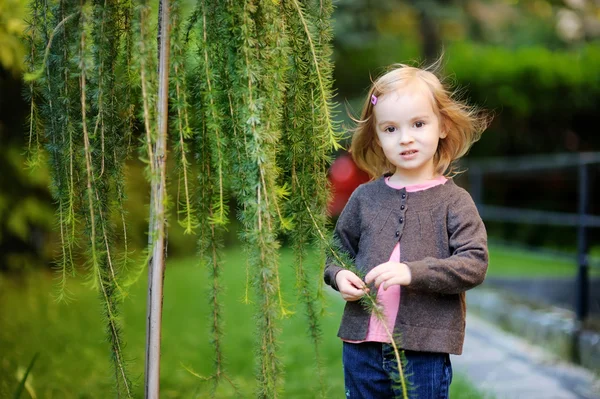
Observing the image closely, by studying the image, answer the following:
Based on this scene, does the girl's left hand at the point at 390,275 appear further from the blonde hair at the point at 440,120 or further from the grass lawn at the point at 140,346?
the blonde hair at the point at 440,120

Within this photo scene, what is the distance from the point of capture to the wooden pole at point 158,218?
1.59m

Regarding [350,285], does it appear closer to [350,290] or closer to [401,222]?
[350,290]

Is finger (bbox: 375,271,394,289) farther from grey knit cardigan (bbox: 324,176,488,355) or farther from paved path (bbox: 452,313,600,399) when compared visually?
paved path (bbox: 452,313,600,399)

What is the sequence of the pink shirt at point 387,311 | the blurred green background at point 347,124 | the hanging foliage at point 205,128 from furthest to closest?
the blurred green background at point 347,124 → the pink shirt at point 387,311 → the hanging foliage at point 205,128

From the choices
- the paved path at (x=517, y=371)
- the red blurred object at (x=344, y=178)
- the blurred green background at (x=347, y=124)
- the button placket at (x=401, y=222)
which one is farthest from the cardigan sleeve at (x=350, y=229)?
the red blurred object at (x=344, y=178)

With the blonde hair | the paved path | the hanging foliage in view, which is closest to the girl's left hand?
the hanging foliage

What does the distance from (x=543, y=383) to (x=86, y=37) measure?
282 centimetres

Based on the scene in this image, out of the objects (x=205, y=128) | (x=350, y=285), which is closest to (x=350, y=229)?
(x=350, y=285)

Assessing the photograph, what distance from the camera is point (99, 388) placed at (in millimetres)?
3391

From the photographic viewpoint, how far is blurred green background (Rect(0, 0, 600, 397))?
4762 mm

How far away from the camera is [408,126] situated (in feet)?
6.39

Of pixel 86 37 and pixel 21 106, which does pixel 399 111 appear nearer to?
pixel 86 37

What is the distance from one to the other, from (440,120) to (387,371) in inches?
29.1

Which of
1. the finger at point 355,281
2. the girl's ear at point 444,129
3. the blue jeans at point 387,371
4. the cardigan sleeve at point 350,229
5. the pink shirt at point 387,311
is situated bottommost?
the blue jeans at point 387,371
